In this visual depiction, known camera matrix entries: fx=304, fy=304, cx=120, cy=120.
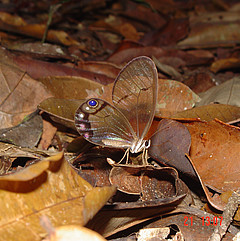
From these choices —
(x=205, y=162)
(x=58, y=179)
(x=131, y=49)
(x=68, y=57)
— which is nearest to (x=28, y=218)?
(x=58, y=179)

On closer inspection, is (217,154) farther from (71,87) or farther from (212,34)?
(212,34)

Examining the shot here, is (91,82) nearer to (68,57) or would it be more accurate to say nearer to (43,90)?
(43,90)

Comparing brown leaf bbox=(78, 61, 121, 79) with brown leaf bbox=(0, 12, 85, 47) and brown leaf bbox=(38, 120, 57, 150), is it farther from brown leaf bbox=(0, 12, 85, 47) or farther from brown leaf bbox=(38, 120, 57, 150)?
brown leaf bbox=(38, 120, 57, 150)

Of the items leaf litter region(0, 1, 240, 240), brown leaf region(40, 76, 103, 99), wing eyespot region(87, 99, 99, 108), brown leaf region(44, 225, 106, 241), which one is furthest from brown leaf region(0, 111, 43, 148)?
brown leaf region(44, 225, 106, 241)

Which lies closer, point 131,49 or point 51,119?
point 51,119

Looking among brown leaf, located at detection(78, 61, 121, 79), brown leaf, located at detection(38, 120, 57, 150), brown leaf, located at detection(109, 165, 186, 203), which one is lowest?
brown leaf, located at detection(38, 120, 57, 150)

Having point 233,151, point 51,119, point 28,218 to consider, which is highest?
point 233,151

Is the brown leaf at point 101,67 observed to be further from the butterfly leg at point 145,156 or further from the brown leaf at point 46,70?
the butterfly leg at point 145,156
